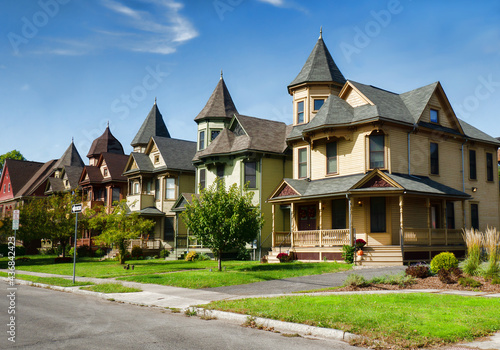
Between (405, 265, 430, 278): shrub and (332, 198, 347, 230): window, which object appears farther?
(332, 198, 347, 230): window

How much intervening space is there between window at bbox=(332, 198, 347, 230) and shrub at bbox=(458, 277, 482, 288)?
12.6 m

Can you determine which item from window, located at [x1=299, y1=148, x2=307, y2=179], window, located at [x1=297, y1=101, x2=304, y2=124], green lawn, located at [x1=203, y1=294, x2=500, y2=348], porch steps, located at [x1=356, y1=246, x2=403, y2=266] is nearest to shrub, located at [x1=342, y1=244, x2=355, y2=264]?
porch steps, located at [x1=356, y1=246, x2=403, y2=266]

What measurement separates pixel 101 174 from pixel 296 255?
29350 mm

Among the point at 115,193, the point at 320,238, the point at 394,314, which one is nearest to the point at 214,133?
the point at 115,193

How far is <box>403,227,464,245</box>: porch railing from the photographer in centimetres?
2477

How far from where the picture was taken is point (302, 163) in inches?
1218

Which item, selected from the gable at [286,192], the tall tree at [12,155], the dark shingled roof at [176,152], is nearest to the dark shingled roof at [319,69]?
the gable at [286,192]

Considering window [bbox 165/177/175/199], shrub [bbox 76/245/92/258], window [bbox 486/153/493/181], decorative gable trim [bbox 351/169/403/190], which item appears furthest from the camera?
shrub [bbox 76/245/92/258]

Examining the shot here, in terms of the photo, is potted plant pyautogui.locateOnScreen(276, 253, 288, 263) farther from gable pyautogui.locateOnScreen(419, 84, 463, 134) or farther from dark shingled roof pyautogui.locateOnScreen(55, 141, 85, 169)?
dark shingled roof pyautogui.locateOnScreen(55, 141, 85, 169)

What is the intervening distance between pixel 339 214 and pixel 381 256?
4.84m

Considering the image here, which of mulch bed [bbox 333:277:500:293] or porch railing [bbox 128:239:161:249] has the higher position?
porch railing [bbox 128:239:161:249]

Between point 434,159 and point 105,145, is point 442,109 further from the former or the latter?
point 105,145

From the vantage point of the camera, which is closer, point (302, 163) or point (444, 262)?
point (444, 262)

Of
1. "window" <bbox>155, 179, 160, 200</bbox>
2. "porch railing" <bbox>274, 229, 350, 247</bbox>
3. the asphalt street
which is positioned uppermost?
"window" <bbox>155, 179, 160, 200</bbox>
